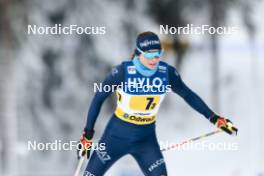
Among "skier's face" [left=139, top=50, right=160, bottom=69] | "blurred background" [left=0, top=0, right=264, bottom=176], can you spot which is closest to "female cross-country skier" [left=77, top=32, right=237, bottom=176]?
"skier's face" [left=139, top=50, right=160, bottom=69]

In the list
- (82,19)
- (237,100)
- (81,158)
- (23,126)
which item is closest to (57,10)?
(82,19)

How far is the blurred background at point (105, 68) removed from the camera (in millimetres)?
4105

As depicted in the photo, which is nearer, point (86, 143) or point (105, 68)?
point (86, 143)

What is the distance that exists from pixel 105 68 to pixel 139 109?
1850mm

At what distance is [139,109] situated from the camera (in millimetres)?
2500

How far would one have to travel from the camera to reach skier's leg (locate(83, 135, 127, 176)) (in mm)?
2512

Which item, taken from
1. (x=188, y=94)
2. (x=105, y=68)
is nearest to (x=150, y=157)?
(x=188, y=94)

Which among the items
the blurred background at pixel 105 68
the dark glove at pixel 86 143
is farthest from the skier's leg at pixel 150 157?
the blurred background at pixel 105 68

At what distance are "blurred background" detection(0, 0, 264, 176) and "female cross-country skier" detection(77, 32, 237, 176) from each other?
56.0 inches

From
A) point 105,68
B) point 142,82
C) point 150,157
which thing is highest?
point 105,68

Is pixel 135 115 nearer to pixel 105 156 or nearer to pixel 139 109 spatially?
pixel 139 109

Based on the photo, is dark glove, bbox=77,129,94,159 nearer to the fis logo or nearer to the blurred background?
the fis logo

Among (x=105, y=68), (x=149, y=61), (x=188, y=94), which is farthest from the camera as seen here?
(x=105, y=68)

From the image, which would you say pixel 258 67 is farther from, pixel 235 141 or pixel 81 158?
pixel 81 158
